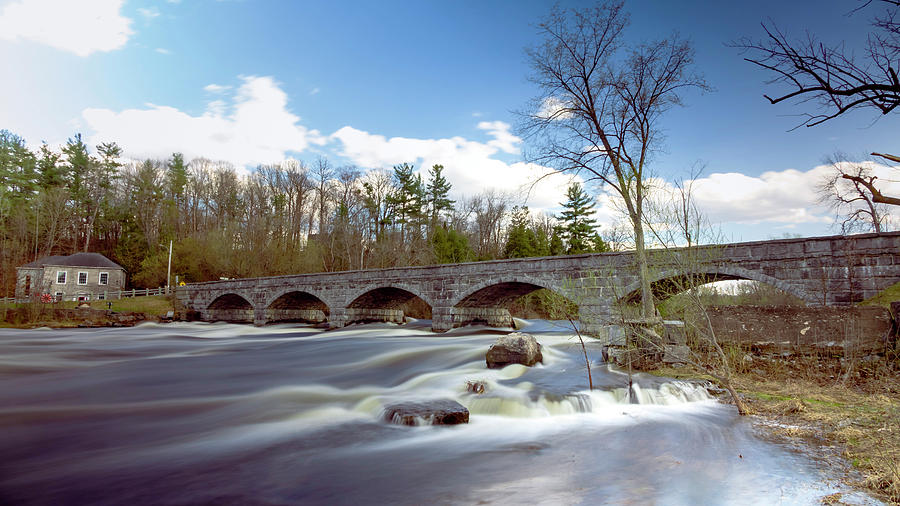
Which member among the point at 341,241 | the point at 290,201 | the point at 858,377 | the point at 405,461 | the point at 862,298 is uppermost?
the point at 290,201

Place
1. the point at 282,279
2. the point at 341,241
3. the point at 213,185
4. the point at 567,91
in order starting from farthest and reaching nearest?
the point at 213,185 → the point at 341,241 → the point at 282,279 → the point at 567,91

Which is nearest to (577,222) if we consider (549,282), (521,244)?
(521,244)

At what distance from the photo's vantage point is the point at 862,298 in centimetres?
1259

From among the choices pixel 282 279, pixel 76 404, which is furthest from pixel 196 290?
pixel 76 404

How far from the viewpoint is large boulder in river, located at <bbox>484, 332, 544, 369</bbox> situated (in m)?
9.65

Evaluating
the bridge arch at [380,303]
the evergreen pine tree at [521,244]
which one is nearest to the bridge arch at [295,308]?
the bridge arch at [380,303]

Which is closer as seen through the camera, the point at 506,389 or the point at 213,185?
the point at 506,389

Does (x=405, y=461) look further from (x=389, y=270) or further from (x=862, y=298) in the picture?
(x=389, y=270)

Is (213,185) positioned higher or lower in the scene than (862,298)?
higher

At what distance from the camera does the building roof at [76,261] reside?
1640 inches

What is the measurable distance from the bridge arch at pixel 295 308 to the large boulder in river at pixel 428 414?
24166 mm

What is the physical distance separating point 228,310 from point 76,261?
19.5 m

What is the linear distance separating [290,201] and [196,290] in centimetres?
1208

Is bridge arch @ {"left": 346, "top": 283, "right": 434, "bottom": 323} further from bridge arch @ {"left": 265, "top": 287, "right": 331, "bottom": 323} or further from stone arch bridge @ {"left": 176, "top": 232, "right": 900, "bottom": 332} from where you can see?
bridge arch @ {"left": 265, "top": 287, "right": 331, "bottom": 323}
